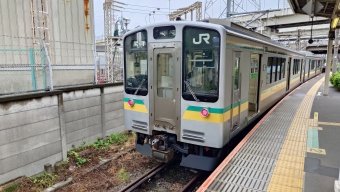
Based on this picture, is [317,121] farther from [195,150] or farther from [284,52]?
[195,150]

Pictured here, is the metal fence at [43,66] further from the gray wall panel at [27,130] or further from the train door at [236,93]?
the train door at [236,93]

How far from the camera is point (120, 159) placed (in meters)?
6.13

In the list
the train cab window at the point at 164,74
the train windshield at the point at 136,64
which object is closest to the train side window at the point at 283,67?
the train cab window at the point at 164,74

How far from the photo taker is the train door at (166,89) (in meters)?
4.59

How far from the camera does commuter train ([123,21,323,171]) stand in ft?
14.0

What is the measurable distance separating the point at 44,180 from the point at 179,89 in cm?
329

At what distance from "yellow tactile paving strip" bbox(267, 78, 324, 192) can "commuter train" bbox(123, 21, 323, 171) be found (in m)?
0.99

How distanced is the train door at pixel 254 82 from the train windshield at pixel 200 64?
1.92m

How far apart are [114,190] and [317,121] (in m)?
5.83

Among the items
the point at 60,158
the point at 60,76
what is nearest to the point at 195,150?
the point at 60,158

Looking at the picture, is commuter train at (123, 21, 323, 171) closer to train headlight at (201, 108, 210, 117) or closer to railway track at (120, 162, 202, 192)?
train headlight at (201, 108, 210, 117)

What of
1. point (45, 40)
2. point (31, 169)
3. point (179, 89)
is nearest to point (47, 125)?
point (31, 169)

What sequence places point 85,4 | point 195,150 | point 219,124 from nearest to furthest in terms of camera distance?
1. point 219,124
2. point 195,150
3. point 85,4

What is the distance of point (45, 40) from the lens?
8.00 meters
